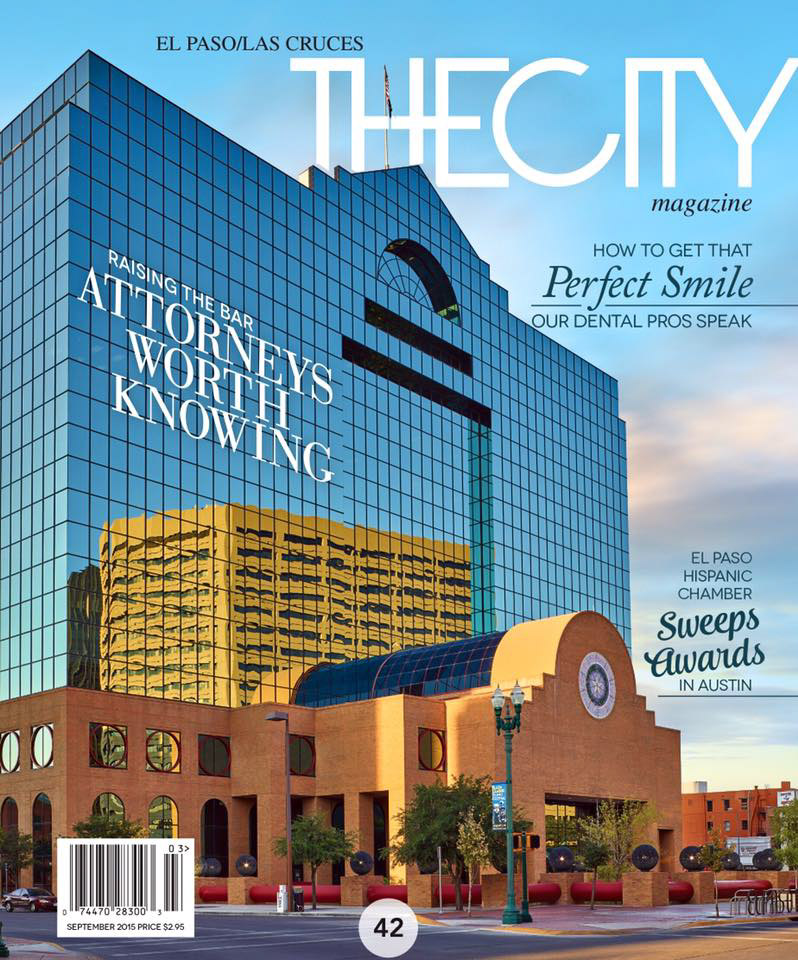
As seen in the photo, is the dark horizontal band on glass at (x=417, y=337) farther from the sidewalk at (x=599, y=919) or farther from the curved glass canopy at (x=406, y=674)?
the sidewalk at (x=599, y=919)

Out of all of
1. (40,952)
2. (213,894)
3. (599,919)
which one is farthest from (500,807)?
(213,894)

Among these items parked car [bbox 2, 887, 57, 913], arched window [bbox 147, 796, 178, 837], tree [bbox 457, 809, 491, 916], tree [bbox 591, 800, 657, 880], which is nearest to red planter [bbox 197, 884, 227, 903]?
arched window [bbox 147, 796, 178, 837]

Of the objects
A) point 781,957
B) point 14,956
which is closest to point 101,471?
point 14,956

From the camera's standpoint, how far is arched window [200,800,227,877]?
76562mm

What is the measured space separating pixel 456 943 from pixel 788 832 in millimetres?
29569

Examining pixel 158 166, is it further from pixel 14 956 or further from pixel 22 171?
pixel 14 956

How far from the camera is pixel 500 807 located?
44.0 metres

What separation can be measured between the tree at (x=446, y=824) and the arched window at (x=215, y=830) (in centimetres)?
2225

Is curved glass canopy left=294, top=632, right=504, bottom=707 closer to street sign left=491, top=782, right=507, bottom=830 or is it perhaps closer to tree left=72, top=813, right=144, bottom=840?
tree left=72, top=813, right=144, bottom=840

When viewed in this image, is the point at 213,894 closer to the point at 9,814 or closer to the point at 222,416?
the point at 9,814

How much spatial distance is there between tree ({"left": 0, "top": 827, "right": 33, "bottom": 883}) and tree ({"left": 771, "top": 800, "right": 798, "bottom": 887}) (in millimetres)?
37794

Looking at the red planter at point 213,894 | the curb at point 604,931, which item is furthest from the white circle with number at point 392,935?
the red planter at point 213,894

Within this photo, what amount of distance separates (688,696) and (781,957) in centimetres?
2883

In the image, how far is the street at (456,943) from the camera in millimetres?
28984
